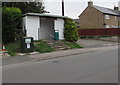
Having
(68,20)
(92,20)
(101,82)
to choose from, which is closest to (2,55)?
(101,82)

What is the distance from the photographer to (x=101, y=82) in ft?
17.5

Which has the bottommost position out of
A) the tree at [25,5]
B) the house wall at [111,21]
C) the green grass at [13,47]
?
the green grass at [13,47]

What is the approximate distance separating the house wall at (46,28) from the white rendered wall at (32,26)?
2693 mm

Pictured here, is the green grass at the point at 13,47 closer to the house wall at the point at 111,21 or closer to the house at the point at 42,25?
the house at the point at 42,25

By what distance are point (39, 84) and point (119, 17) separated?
145 ft

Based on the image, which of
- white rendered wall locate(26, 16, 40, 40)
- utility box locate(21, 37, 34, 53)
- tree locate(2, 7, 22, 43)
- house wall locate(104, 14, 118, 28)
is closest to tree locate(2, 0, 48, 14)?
white rendered wall locate(26, 16, 40, 40)

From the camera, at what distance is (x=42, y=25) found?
2097 centimetres

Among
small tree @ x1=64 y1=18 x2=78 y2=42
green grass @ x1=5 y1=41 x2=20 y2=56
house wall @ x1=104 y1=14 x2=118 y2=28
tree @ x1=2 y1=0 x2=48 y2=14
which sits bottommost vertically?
green grass @ x1=5 y1=41 x2=20 y2=56

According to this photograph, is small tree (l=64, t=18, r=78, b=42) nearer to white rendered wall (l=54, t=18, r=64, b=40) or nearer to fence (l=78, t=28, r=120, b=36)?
white rendered wall (l=54, t=18, r=64, b=40)

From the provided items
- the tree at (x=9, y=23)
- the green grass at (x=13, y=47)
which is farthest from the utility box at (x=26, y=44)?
the tree at (x=9, y=23)

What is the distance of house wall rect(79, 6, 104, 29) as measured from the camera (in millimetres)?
38894

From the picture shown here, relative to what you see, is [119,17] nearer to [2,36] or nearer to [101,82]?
[2,36]

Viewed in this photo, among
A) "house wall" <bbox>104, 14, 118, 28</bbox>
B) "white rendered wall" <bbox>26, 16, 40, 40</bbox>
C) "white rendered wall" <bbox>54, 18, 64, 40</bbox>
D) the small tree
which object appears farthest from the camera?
"house wall" <bbox>104, 14, 118, 28</bbox>

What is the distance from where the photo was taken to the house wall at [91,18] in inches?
1531
